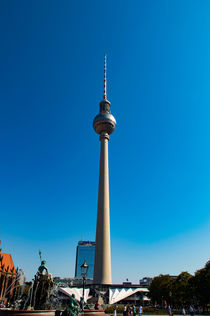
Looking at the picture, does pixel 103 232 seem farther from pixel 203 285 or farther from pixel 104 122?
pixel 104 122

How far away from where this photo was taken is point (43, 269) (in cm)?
2234

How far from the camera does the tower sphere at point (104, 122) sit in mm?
107875

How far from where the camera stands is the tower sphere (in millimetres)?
107875

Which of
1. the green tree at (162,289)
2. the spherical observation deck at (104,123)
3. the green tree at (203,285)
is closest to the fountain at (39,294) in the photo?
the green tree at (203,285)

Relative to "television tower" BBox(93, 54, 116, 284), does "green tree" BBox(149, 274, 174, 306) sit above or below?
below

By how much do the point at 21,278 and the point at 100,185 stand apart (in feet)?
174

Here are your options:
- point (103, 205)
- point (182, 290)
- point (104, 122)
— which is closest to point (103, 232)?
point (103, 205)

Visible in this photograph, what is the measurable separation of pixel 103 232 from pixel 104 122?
148ft

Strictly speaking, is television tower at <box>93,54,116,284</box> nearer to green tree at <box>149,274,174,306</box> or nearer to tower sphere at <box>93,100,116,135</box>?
tower sphere at <box>93,100,116,135</box>

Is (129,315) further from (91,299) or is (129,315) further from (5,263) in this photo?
(5,263)

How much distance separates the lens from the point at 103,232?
8850 centimetres

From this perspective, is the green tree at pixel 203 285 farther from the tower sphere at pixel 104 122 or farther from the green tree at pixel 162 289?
the tower sphere at pixel 104 122

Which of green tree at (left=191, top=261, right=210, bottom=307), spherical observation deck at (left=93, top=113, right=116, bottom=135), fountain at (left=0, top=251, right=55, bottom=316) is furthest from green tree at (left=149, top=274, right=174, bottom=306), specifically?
spherical observation deck at (left=93, top=113, right=116, bottom=135)

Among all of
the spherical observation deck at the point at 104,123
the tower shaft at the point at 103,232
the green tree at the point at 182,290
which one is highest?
the spherical observation deck at the point at 104,123
